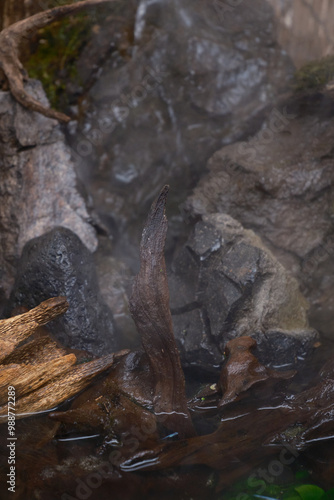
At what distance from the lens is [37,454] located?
2555 millimetres

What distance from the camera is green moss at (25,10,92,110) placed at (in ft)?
14.9

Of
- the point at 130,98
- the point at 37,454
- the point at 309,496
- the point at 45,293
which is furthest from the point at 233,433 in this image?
the point at 130,98

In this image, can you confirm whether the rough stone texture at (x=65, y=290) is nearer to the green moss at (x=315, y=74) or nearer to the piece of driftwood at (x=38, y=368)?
the piece of driftwood at (x=38, y=368)

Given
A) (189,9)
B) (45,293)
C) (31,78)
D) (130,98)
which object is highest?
(189,9)

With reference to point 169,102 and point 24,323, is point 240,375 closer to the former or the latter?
point 24,323

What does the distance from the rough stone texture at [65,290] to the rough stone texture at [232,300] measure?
629 mm

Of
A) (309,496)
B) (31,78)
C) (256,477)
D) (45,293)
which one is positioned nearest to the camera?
(309,496)

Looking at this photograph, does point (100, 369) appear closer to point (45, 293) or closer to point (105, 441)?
point (105, 441)

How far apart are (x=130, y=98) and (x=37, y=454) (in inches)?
145

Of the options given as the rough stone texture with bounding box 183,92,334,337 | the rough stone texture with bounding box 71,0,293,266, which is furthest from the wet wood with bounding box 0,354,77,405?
the rough stone texture with bounding box 71,0,293,266

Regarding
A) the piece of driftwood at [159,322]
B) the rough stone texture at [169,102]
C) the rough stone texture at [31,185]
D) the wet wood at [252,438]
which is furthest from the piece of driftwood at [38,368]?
the rough stone texture at [169,102]

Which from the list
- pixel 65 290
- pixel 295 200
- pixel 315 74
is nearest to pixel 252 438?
pixel 65 290

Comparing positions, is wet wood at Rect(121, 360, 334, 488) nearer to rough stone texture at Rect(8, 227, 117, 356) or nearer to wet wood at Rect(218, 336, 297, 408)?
wet wood at Rect(218, 336, 297, 408)

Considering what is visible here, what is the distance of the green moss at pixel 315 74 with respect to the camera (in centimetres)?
422
